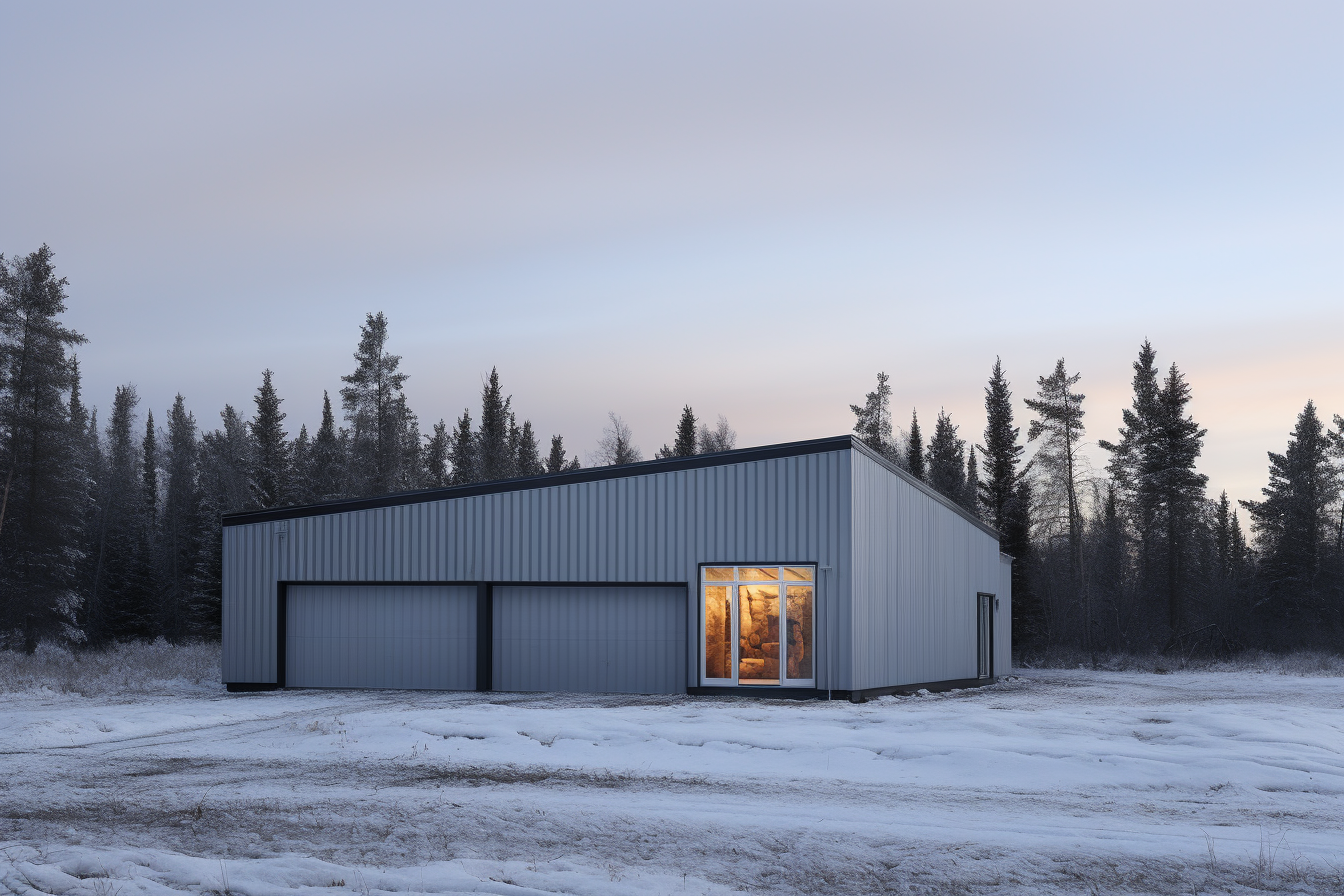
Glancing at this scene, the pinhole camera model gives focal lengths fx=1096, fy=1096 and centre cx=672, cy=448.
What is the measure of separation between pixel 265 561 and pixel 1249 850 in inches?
826

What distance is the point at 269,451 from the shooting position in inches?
2186

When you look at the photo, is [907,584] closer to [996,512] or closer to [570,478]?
[570,478]

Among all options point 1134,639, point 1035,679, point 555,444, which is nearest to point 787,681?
point 1035,679

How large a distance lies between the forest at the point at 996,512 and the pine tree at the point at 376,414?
102 millimetres

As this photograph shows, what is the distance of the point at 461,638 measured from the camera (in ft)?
75.1

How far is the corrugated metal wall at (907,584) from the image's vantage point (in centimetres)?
2073

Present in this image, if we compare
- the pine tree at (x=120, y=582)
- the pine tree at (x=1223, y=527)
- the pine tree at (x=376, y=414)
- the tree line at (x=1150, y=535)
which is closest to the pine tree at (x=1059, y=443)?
the tree line at (x=1150, y=535)

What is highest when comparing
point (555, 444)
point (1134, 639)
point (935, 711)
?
point (555, 444)

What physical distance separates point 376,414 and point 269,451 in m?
5.68

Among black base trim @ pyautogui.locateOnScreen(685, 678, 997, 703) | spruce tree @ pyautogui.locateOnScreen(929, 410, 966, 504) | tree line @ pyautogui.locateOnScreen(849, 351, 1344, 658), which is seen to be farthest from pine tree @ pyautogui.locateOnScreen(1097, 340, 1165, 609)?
black base trim @ pyautogui.locateOnScreen(685, 678, 997, 703)

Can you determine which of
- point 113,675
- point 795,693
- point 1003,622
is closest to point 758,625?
point 795,693

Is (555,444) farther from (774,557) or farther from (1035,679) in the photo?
(774,557)

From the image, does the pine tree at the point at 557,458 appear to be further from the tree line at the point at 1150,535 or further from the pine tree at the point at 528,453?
the tree line at the point at 1150,535

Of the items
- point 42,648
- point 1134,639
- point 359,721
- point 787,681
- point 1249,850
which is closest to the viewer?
point 1249,850
